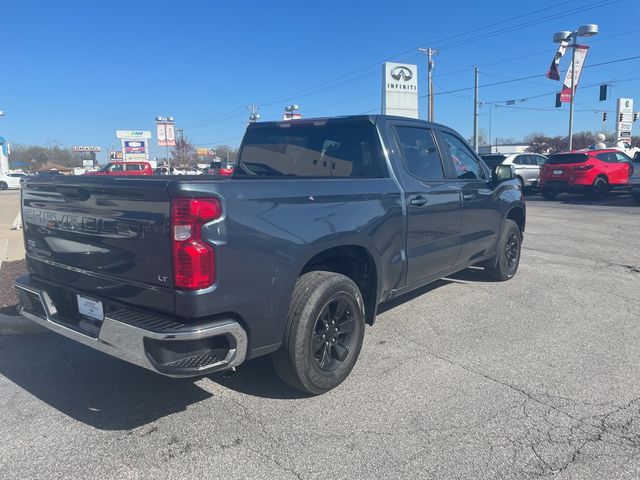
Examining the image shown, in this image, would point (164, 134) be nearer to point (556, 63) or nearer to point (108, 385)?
point (556, 63)

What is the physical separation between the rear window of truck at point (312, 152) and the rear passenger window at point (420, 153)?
0.35m

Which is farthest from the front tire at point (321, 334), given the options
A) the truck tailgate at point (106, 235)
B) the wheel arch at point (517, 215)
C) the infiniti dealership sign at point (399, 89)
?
the infiniti dealership sign at point (399, 89)

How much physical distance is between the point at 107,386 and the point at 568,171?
59.6 feet

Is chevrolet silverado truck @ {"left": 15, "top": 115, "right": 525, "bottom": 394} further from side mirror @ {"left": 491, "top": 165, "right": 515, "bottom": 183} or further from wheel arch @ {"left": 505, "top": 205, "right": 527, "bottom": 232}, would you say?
wheel arch @ {"left": 505, "top": 205, "right": 527, "bottom": 232}

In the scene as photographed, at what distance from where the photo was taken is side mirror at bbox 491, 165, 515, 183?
5883mm

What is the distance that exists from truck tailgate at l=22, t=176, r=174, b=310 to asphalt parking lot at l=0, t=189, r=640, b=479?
0.85m

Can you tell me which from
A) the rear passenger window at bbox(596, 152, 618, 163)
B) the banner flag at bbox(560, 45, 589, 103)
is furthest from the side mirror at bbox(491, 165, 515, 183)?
the banner flag at bbox(560, 45, 589, 103)

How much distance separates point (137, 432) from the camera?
3.13 meters

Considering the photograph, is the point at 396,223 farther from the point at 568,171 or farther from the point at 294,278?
the point at 568,171

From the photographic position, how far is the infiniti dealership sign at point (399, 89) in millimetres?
22375

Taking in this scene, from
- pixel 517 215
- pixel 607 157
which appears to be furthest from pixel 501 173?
pixel 607 157

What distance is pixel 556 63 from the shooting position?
2603 cm


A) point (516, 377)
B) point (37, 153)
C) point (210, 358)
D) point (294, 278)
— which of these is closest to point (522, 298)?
point (516, 377)

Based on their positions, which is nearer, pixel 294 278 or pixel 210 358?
pixel 210 358
